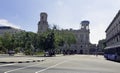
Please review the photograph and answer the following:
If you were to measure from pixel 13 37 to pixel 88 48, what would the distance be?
73.9 meters

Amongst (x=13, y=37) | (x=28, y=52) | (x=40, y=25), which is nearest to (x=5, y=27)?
(x=40, y=25)

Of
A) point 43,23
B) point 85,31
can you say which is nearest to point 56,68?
point 43,23

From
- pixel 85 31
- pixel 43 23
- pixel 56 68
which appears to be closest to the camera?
pixel 56 68

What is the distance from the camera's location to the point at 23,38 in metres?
110

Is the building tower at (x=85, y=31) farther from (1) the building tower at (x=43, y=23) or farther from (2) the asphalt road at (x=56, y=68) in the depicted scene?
(2) the asphalt road at (x=56, y=68)

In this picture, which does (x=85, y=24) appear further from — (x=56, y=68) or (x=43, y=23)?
(x=56, y=68)

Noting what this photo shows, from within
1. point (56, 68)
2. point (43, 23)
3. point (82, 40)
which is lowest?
point (56, 68)

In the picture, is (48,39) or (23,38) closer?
(48,39)

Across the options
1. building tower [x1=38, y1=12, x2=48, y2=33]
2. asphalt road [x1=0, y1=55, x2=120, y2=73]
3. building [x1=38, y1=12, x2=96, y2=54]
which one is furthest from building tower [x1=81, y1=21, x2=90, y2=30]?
asphalt road [x1=0, y1=55, x2=120, y2=73]

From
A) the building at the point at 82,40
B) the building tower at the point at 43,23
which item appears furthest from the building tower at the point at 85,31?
the building tower at the point at 43,23

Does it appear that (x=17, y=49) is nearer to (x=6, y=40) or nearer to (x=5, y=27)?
(x=6, y=40)

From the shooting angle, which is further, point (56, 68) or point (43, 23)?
point (43, 23)

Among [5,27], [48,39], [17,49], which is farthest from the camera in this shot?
[5,27]

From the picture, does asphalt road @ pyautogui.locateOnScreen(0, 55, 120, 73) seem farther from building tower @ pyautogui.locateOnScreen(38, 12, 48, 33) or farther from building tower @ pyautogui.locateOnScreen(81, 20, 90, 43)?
building tower @ pyautogui.locateOnScreen(81, 20, 90, 43)
